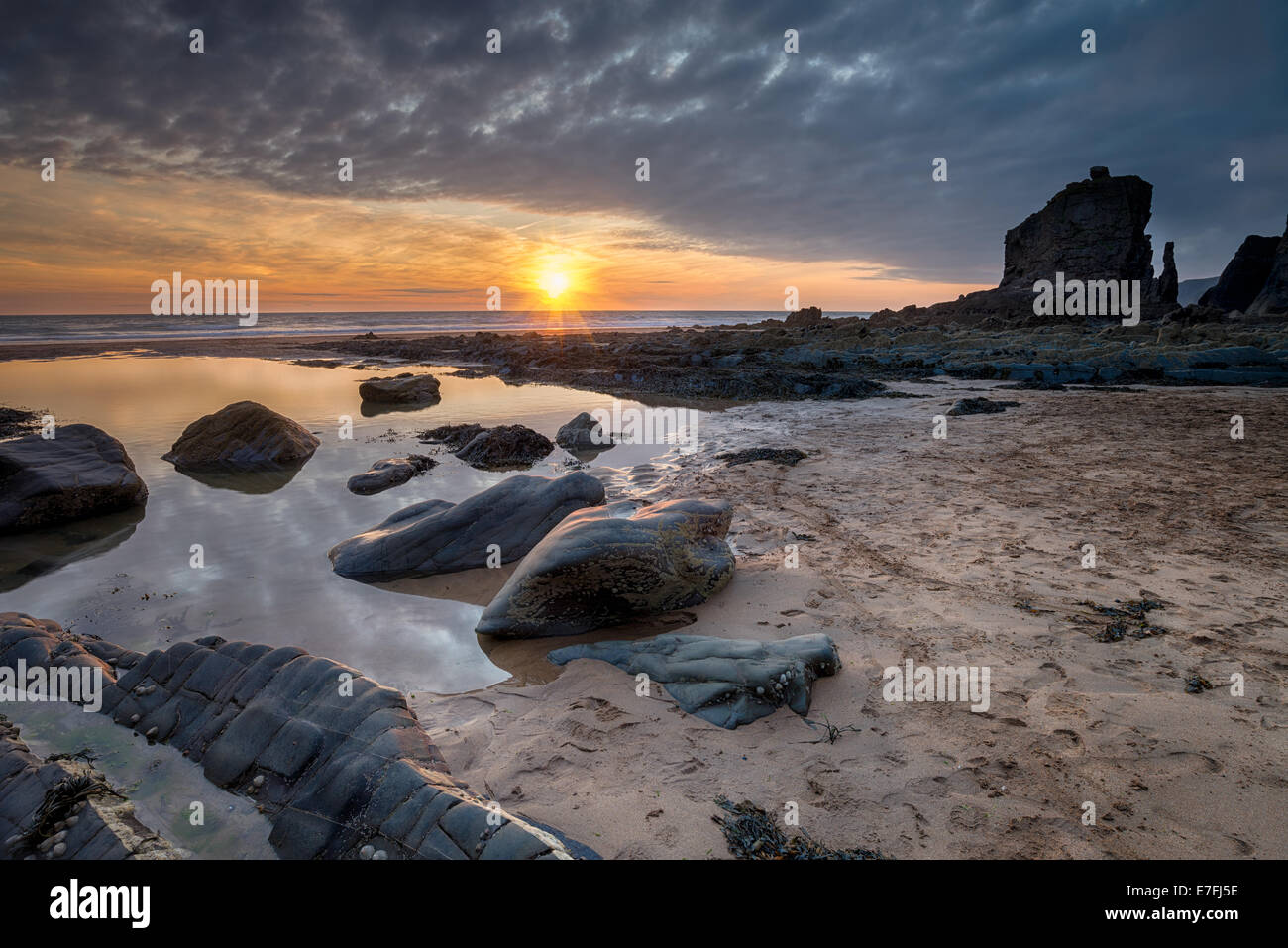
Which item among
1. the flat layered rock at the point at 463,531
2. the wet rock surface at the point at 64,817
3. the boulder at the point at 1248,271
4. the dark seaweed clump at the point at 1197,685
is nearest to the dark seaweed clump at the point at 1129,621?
the dark seaweed clump at the point at 1197,685

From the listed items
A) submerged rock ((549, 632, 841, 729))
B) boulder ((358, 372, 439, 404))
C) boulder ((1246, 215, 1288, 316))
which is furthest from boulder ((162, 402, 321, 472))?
boulder ((1246, 215, 1288, 316))

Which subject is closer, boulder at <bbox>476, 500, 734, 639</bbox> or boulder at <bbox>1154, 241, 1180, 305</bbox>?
boulder at <bbox>476, 500, 734, 639</bbox>

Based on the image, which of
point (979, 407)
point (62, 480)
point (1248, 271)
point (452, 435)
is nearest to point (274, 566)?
point (62, 480)

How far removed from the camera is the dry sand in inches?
115

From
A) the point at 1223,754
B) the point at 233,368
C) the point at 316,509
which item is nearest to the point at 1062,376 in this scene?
the point at 1223,754

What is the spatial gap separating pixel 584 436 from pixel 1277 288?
7506 centimetres

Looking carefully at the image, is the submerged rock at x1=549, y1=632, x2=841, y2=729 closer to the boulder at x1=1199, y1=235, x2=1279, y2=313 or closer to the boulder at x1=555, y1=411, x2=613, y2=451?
the boulder at x1=555, y1=411, x2=613, y2=451

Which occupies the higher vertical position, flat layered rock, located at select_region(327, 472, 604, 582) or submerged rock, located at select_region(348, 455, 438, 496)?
submerged rock, located at select_region(348, 455, 438, 496)

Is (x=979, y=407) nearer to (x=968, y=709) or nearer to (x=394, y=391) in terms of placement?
(x=968, y=709)

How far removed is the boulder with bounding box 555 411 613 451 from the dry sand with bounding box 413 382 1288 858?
5.78 meters
